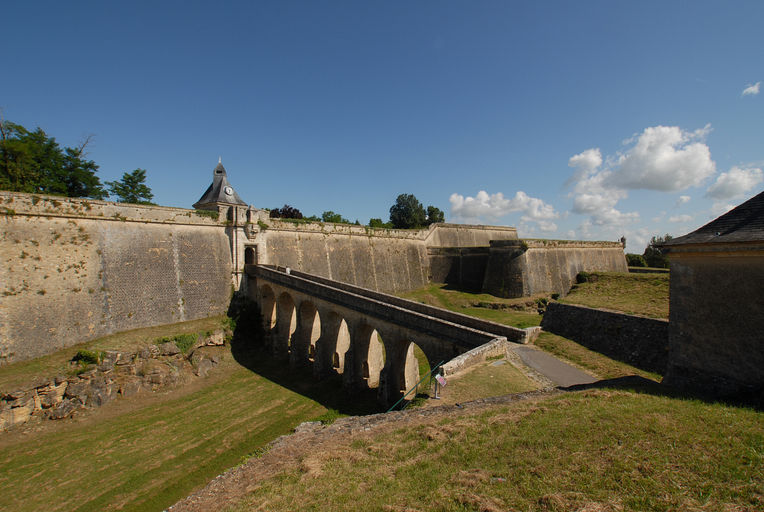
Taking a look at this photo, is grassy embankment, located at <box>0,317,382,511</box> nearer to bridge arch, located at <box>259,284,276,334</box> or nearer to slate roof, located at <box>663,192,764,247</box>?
bridge arch, located at <box>259,284,276,334</box>

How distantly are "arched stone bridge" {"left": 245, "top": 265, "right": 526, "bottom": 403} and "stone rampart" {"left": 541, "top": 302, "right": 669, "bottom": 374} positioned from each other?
14.2ft

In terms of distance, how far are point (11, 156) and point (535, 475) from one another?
126 ft

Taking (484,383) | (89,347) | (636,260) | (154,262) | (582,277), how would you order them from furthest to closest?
(636,260)
(582,277)
(154,262)
(89,347)
(484,383)

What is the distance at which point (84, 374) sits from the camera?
15.4m

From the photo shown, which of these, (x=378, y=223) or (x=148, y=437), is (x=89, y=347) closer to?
(x=148, y=437)

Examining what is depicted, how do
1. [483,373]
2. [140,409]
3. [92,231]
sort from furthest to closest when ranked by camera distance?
[92,231] < [140,409] < [483,373]

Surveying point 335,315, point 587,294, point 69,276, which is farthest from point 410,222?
point 69,276

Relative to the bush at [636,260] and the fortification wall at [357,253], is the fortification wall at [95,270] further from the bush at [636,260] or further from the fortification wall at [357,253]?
the bush at [636,260]

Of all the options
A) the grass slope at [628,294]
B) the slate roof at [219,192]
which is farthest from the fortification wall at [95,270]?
the grass slope at [628,294]

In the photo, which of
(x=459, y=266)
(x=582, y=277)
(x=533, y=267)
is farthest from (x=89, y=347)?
(x=582, y=277)

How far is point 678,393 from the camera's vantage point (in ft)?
26.0

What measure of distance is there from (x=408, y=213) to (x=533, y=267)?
34102 millimetres

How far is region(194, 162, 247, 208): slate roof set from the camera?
32312 mm

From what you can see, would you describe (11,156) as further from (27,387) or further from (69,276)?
(27,387)
